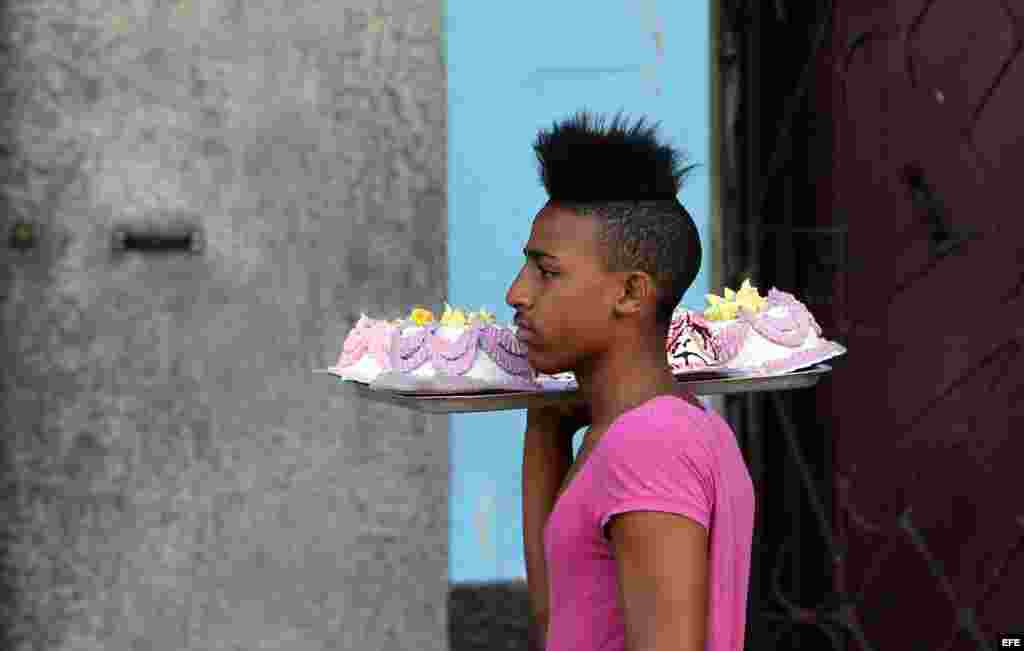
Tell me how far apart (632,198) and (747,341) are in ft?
1.82

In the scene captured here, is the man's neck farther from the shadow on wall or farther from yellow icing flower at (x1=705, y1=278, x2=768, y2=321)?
the shadow on wall

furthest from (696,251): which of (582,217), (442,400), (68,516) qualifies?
(68,516)

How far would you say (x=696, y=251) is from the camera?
2307 millimetres

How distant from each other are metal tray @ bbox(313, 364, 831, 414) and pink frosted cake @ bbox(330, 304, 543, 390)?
2cm

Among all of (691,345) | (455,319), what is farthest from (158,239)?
(691,345)

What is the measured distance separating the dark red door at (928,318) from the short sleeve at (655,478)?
2.80m

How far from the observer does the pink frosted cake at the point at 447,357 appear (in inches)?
99.5

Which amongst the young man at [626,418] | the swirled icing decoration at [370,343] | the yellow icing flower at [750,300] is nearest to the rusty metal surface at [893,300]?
the yellow icing flower at [750,300]

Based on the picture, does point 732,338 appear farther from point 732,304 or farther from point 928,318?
point 928,318

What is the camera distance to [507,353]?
2.58 m

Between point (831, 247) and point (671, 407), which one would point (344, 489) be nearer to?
point (831, 247)

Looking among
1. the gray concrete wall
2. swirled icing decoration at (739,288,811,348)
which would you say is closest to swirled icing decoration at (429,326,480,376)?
swirled icing decoration at (739,288,811,348)

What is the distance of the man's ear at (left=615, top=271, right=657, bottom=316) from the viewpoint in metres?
2.23

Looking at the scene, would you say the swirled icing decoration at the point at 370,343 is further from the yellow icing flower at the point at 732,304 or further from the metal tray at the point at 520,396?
the yellow icing flower at the point at 732,304
